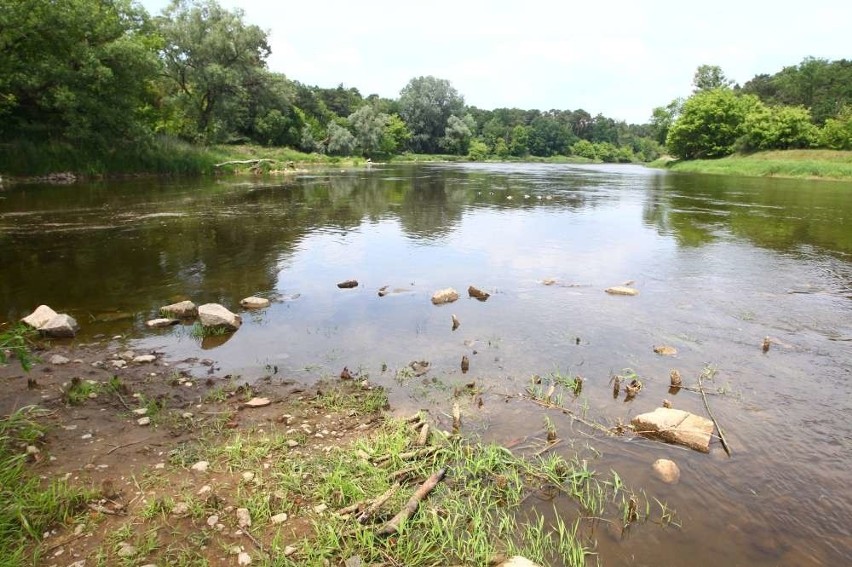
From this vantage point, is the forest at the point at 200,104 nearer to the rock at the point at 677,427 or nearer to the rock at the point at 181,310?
the rock at the point at 181,310

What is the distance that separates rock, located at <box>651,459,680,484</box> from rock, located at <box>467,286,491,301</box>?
19.9 feet

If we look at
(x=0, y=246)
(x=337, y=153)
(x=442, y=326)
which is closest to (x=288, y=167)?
(x=337, y=153)

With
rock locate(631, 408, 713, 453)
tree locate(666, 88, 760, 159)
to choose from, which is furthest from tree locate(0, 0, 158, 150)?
tree locate(666, 88, 760, 159)

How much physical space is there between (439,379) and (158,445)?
360 cm

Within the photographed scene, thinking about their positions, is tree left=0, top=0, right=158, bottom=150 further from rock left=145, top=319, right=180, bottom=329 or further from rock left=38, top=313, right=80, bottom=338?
rock left=145, top=319, right=180, bottom=329

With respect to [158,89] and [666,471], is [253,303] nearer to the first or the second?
[666,471]

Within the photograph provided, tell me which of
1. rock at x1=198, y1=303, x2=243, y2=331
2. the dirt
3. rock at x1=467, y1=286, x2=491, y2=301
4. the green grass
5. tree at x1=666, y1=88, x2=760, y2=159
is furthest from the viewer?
tree at x1=666, y1=88, x2=760, y2=159

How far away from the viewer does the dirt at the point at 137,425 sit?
4125mm

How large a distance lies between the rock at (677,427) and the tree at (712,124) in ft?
258

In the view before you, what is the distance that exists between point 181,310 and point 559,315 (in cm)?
729

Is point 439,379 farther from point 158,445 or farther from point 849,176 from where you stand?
point 849,176

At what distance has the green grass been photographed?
3.80 m

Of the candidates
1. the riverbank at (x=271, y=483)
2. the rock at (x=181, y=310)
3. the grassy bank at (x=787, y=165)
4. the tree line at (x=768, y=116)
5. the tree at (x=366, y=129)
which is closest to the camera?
the riverbank at (x=271, y=483)

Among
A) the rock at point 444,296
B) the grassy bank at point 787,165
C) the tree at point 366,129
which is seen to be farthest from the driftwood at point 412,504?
the tree at point 366,129
